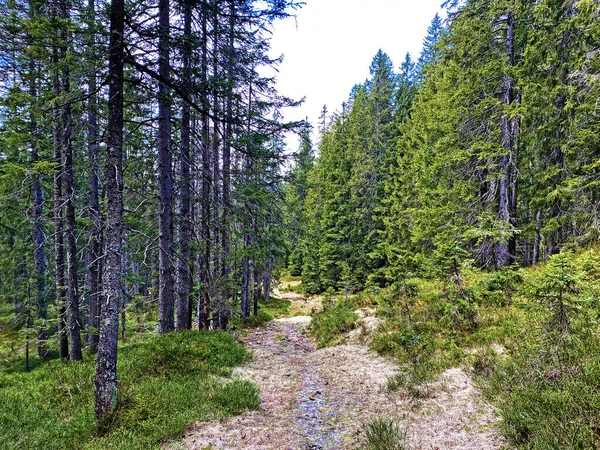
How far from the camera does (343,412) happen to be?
6.79 meters

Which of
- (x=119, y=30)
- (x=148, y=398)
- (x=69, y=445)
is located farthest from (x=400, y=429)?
(x=119, y=30)

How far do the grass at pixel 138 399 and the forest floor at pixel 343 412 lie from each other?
0.52 m

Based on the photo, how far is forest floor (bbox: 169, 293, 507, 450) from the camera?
17.1ft

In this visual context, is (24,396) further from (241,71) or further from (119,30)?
(241,71)

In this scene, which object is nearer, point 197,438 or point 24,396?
point 197,438

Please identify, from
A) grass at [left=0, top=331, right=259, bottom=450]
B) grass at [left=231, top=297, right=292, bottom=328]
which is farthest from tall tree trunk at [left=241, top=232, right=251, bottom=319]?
grass at [left=0, top=331, right=259, bottom=450]

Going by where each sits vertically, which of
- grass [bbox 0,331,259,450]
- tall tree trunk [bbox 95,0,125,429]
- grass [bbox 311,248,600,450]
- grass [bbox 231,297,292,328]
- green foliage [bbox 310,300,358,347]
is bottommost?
grass [bbox 231,297,292,328]

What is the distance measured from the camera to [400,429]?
543 centimetres

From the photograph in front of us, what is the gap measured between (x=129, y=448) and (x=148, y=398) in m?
1.54

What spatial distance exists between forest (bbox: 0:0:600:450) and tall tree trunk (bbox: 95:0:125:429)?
3cm

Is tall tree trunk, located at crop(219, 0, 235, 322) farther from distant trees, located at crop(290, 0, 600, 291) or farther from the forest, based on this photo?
distant trees, located at crop(290, 0, 600, 291)

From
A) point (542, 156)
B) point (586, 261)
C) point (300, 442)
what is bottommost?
point (300, 442)

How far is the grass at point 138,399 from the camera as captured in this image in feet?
17.0

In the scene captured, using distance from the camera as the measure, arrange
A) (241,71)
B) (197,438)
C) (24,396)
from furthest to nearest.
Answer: (241,71), (24,396), (197,438)
